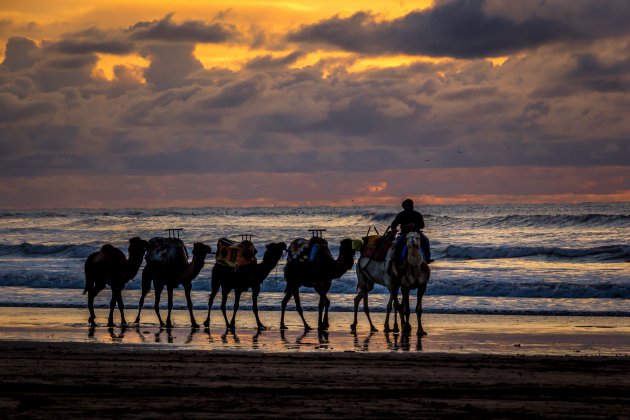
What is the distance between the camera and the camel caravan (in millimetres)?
21656

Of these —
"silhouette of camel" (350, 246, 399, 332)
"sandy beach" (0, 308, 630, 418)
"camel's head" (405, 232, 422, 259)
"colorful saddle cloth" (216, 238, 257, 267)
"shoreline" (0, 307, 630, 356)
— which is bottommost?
"shoreline" (0, 307, 630, 356)

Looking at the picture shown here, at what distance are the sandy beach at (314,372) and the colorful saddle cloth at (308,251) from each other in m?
1.52

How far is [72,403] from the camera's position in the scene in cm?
1155

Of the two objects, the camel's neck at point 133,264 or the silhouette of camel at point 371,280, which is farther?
the camel's neck at point 133,264

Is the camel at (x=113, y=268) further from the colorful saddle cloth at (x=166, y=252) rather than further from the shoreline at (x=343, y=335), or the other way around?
the shoreline at (x=343, y=335)

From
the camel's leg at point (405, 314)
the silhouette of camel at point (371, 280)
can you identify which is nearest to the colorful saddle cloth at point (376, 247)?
the silhouette of camel at point (371, 280)

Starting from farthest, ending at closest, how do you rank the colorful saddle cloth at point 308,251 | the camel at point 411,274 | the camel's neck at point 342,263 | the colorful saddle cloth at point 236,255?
the colorful saddle cloth at point 236,255 < the camel's neck at point 342,263 < the colorful saddle cloth at point 308,251 < the camel at point 411,274

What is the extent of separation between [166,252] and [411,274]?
18.5 ft

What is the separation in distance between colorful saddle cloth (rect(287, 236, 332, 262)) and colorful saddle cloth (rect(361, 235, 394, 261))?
899 mm

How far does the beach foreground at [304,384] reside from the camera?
11.2 meters

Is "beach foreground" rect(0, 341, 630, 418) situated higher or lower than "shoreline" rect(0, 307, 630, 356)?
higher

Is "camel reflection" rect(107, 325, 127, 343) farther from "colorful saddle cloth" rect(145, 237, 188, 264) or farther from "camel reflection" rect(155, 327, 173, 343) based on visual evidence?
"colorful saddle cloth" rect(145, 237, 188, 264)

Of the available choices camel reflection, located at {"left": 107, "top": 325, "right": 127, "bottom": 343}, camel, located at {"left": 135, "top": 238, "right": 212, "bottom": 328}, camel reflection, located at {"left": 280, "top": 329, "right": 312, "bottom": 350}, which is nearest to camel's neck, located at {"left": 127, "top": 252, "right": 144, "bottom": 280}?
camel, located at {"left": 135, "top": 238, "right": 212, "bottom": 328}

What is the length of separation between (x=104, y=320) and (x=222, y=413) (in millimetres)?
14058
